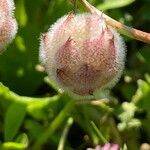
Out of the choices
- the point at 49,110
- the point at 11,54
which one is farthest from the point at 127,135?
the point at 11,54

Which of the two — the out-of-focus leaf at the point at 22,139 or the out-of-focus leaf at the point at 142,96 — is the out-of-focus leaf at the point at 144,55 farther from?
the out-of-focus leaf at the point at 22,139

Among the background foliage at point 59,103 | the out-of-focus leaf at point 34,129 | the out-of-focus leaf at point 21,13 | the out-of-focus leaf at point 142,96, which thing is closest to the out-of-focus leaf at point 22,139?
the background foliage at point 59,103

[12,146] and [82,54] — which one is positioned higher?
[82,54]

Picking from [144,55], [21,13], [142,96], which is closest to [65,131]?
[142,96]

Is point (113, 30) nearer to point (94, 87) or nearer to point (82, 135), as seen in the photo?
point (94, 87)

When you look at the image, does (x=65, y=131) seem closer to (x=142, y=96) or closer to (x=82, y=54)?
(x=142, y=96)

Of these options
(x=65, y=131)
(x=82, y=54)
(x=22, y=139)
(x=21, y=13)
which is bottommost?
(x=65, y=131)

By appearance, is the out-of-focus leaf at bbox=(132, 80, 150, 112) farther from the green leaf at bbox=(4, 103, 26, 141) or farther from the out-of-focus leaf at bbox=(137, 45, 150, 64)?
the green leaf at bbox=(4, 103, 26, 141)
